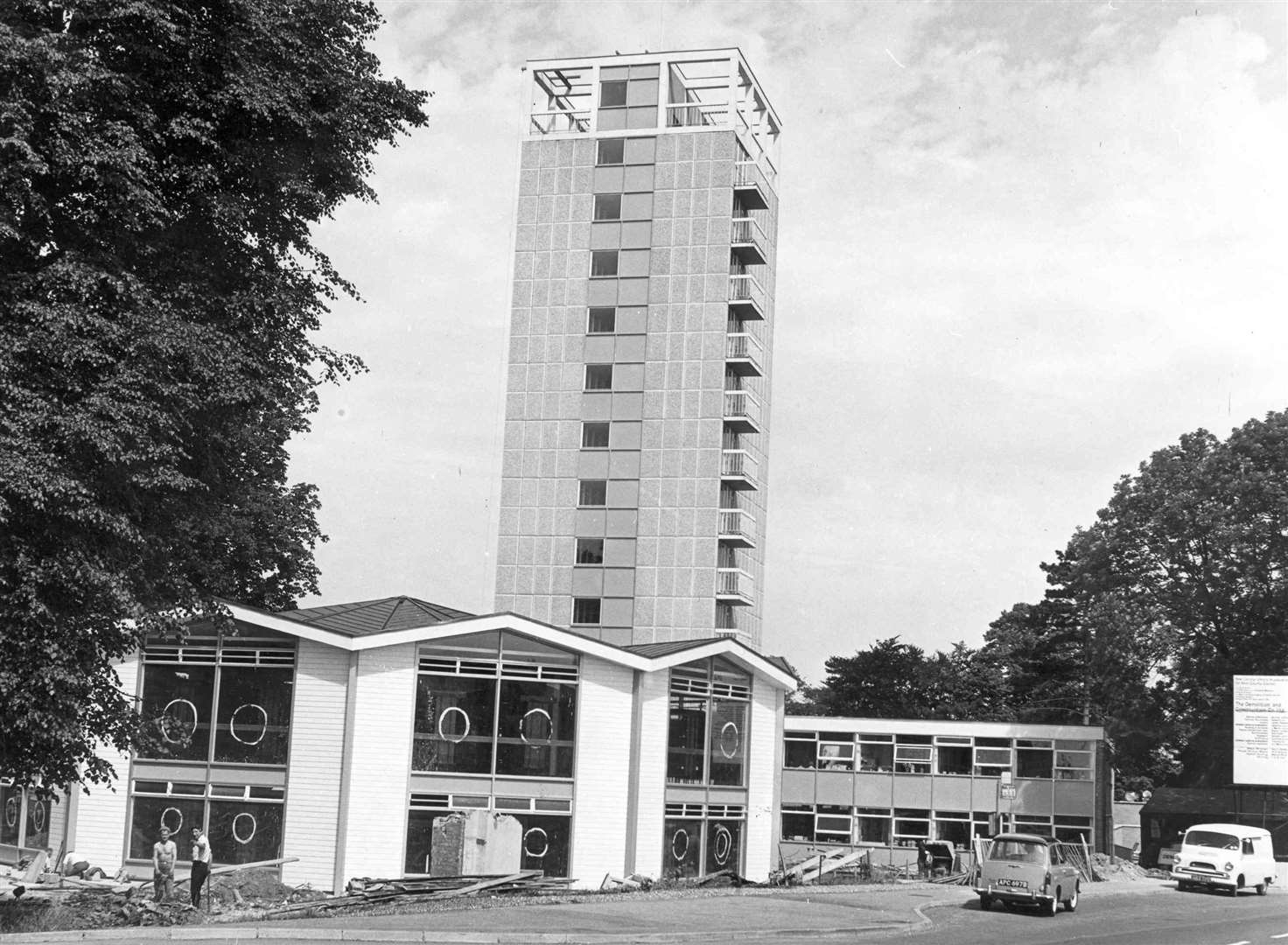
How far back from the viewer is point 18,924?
23.1 m

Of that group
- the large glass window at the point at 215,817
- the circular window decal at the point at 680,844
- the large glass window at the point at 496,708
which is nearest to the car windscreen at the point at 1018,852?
the circular window decal at the point at 680,844

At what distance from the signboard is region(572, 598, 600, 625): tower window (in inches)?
1097

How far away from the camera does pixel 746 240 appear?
68.9m

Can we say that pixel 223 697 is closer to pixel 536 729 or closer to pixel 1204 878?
pixel 536 729

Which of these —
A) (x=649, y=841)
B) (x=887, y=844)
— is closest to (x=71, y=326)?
(x=649, y=841)

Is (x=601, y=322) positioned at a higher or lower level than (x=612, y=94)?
lower

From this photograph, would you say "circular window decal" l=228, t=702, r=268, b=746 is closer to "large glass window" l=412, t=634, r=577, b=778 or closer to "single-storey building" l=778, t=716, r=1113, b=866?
"large glass window" l=412, t=634, r=577, b=778

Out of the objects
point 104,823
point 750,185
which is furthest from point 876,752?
point 104,823

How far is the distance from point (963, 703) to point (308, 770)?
63.5 meters

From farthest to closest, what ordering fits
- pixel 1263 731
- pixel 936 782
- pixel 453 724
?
1. pixel 936 782
2. pixel 1263 731
3. pixel 453 724

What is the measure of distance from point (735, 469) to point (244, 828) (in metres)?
39.3

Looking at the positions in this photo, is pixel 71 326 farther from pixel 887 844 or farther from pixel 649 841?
pixel 887 844

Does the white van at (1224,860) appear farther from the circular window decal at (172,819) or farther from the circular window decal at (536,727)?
the circular window decal at (172,819)

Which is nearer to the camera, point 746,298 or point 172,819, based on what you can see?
point 172,819
